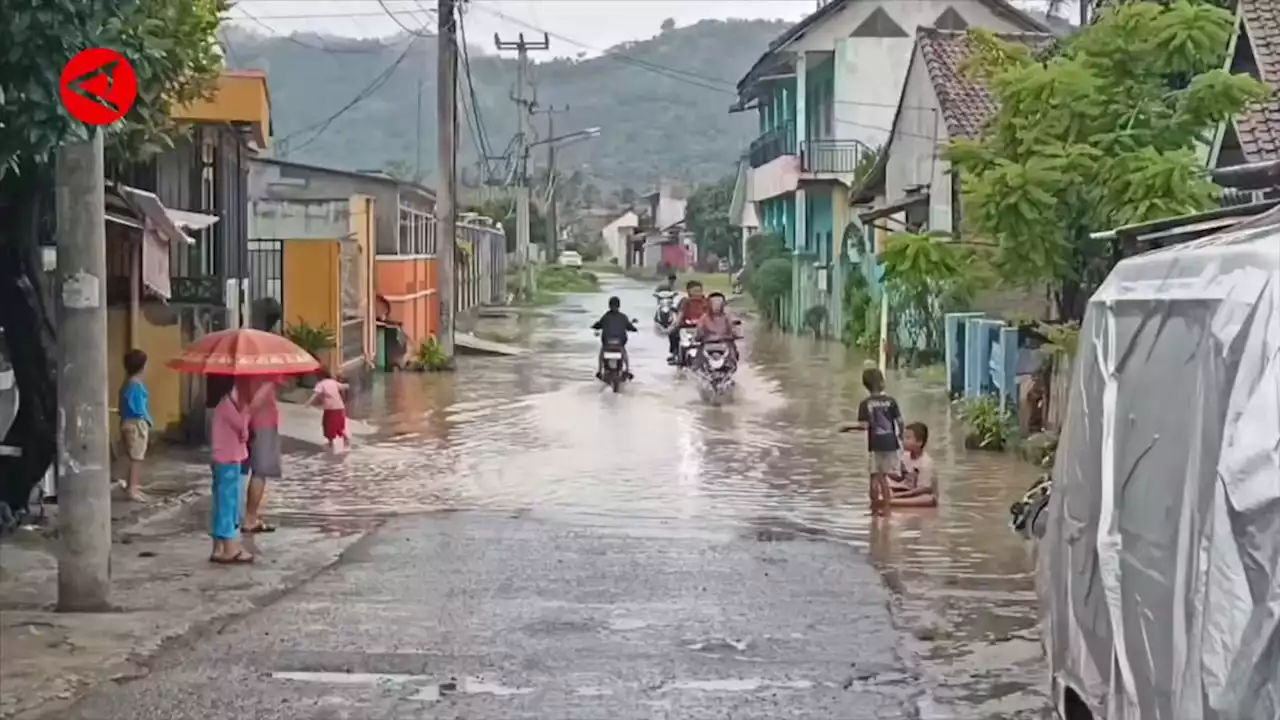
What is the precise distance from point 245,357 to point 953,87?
21424 millimetres

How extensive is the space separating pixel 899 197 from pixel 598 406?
11348 mm

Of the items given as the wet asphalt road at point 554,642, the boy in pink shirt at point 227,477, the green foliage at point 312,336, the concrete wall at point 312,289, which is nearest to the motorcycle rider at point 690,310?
the concrete wall at point 312,289

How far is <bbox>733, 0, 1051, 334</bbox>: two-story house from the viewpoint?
44594 millimetres

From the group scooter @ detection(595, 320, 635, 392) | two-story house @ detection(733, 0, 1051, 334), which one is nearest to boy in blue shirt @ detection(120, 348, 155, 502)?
scooter @ detection(595, 320, 635, 392)

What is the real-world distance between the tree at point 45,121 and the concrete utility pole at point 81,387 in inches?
13.3

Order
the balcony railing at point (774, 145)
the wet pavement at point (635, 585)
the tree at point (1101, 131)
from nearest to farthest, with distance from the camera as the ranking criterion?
the wet pavement at point (635, 585)
the tree at point (1101, 131)
the balcony railing at point (774, 145)

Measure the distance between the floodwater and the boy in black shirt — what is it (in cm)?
24

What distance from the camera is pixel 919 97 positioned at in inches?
1324

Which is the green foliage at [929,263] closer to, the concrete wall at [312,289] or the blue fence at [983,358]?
the blue fence at [983,358]

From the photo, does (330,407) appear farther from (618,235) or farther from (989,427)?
(618,235)

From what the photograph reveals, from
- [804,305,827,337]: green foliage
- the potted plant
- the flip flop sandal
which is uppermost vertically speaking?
the potted plant

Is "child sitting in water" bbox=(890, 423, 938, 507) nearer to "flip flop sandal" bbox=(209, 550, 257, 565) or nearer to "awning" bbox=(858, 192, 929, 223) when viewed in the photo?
"flip flop sandal" bbox=(209, 550, 257, 565)

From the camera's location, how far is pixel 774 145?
5222 cm

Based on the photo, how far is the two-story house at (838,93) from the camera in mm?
44594
